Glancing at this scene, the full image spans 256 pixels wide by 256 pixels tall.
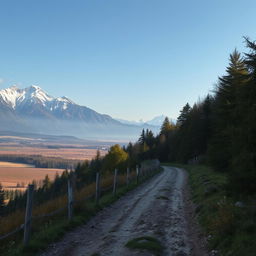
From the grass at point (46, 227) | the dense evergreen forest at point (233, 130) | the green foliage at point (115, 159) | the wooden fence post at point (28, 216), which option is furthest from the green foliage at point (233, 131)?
the green foliage at point (115, 159)

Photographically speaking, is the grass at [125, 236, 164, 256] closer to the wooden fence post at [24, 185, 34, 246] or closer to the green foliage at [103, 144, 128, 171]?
the wooden fence post at [24, 185, 34, 246]

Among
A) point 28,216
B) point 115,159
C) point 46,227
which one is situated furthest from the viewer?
point 115,159

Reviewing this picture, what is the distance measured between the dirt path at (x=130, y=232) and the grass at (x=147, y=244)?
188 millimetres

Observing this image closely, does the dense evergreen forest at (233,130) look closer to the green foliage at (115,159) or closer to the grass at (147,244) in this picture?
the grass at (147,244)

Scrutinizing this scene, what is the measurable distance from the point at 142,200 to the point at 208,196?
13.6 feet

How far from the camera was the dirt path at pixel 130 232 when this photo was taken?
8734 millimetres

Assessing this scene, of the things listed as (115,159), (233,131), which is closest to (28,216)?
(233,131)

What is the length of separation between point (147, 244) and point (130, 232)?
2.14 meters

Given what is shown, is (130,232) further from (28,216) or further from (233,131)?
(233,131)

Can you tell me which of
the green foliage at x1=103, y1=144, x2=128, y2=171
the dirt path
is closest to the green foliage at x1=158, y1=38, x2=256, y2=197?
the dirt path

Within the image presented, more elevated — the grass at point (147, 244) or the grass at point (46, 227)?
the grass at point (147, 244)

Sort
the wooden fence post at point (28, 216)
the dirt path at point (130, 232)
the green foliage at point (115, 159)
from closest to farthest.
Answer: the dirt path at point (130, 232), the wooden fence post at point (28, 216), the green foliage at point (115, 159)

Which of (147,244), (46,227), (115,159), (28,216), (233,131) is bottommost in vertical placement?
(46,227)

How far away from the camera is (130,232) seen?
10.6 m
